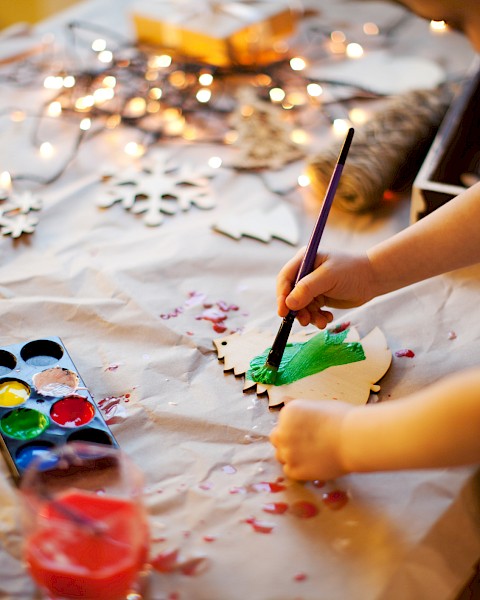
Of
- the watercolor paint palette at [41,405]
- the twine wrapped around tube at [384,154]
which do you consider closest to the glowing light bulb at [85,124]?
the twine wrapped around tube at [384,154]

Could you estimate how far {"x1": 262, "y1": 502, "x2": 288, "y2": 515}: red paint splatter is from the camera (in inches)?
22.8

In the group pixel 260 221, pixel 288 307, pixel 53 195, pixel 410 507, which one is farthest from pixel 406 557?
pixel 53 195

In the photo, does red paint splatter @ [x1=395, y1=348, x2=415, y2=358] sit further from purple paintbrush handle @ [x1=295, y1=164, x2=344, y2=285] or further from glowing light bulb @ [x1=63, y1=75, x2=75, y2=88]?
glowing light bulb @ [x1=63, y1=75, x2=75, y2=88]

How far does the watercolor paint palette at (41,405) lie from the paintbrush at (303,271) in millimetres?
162

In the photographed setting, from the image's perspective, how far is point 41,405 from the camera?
64 centimetres

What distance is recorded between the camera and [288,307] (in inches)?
28.5

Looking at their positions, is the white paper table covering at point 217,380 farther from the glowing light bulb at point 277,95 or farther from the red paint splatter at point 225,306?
the glowing light bulb at point 277,95

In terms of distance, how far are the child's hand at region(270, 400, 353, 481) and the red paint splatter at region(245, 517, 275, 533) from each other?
0.05 meters

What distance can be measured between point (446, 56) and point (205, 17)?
16.3 inches

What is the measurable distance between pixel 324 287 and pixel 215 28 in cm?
66

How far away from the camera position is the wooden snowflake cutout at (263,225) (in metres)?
0.91

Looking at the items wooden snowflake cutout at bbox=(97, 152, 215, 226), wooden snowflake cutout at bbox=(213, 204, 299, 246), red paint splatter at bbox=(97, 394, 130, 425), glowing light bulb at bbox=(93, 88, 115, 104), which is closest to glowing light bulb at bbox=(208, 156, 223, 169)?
wooden snowflake cutout at bbox=(97, 152, 215, 226)

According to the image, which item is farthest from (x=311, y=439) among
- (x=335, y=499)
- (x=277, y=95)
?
(x=277, y=95)

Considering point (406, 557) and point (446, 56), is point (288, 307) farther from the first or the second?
point (446, 56)
